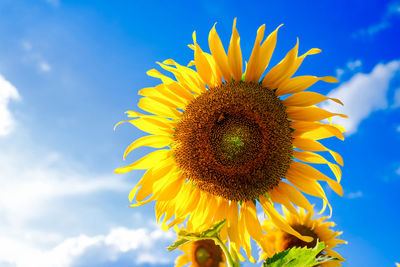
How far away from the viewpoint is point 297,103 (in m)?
4.32

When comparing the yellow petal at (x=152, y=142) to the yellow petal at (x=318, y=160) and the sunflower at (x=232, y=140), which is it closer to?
the sunflower at (x=232, y=140)

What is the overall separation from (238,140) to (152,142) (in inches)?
46.5

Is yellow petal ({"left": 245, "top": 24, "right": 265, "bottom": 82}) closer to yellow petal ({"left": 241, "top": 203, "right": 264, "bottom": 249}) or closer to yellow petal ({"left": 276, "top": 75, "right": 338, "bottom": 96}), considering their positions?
yellow petal ({"left": 276, "top": 75, "right": 338, "bottom": 96})

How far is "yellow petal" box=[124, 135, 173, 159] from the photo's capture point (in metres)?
4.67

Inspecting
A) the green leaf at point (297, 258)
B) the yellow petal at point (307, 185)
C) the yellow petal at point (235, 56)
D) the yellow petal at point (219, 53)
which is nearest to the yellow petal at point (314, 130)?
the yellow petal at point (307, 185)

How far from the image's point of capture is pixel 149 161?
464 centimetres

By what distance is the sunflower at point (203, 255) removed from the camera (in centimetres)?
719

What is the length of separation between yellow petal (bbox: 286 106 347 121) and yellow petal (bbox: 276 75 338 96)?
0.22 m

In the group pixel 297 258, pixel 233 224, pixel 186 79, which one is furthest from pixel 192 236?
pixel 186 79

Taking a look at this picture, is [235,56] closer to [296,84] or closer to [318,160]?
Answer: [296,84]

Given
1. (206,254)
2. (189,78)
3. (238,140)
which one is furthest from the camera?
(206,254)

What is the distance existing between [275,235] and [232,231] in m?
2.05

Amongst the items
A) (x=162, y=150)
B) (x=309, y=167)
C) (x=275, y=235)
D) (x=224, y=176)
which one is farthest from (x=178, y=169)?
(x=275, y=235)

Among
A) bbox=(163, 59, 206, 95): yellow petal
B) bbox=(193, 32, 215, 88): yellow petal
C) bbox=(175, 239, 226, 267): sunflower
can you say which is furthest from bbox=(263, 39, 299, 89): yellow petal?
bbox=(175, 239, 226, 267): sunflower
